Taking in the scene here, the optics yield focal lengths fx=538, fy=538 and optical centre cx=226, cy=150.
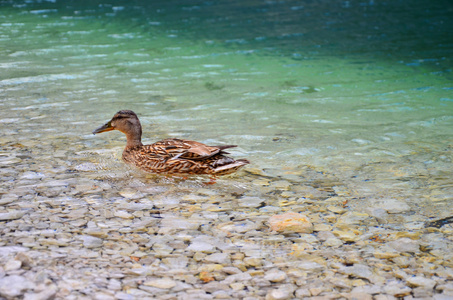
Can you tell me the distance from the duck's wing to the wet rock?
1.46m

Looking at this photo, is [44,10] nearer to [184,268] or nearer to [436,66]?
A: [436,66]

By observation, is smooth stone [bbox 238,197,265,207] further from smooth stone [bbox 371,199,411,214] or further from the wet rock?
smooth stone [bbox 371,199,411,214]

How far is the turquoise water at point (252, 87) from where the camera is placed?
726 cm

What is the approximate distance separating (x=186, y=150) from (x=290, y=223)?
1.98m

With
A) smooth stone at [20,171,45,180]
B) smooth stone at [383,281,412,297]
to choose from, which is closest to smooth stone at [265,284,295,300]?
smooth stone at [383,281,412,297]

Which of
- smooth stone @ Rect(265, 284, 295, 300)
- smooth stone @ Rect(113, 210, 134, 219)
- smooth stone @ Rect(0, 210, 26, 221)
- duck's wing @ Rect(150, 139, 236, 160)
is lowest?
smooth stone @ Rect(265, 284, 295, 300)

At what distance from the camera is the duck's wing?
657 cm

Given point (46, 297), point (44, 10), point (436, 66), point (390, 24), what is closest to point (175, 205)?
point (46, 297)

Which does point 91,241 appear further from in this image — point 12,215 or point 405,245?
point 405,245

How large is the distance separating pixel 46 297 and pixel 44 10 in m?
18.1

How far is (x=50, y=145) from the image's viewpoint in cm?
760

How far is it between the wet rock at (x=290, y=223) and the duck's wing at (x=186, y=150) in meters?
1.46

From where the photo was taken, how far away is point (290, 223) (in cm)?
519

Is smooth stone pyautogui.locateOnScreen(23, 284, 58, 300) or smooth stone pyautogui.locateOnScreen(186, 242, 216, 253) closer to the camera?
smooth stone pyautogui.locateOnScreen(23, 284, 58, 300)
